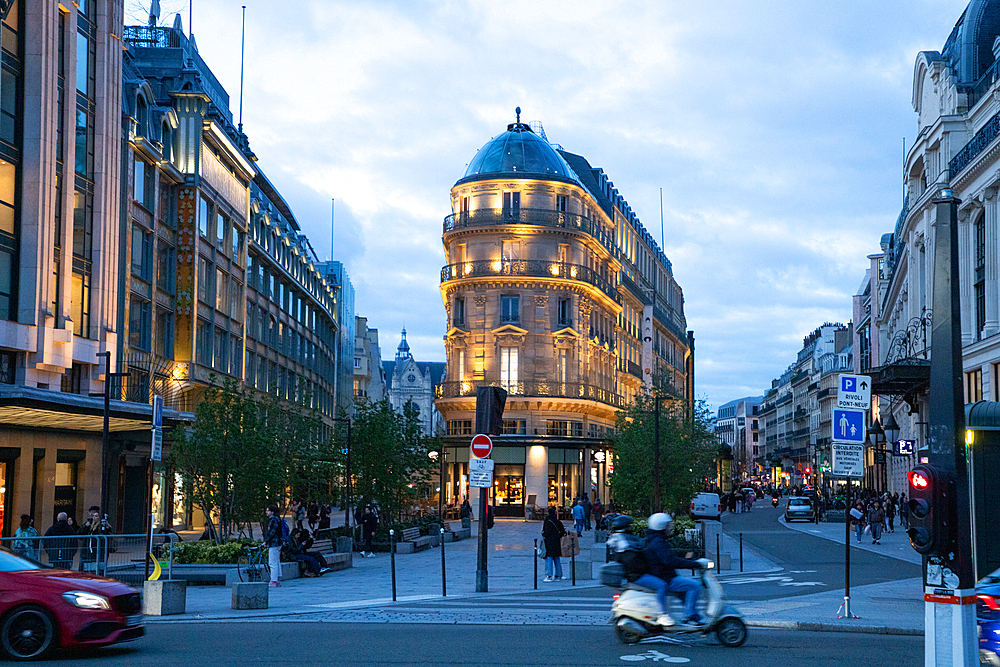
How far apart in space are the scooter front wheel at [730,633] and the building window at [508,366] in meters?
51.9

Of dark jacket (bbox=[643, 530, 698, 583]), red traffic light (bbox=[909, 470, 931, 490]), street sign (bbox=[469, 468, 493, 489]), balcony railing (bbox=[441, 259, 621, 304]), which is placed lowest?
dark jacket (bbox=[643, 530, 698, 583])

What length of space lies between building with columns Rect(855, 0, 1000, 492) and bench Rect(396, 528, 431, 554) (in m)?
15.6

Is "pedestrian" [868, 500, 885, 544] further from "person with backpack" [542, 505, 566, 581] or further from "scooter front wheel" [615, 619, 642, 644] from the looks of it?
"scooter front wheel" [615, 619, 642, 644]

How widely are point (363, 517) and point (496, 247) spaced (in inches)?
1270

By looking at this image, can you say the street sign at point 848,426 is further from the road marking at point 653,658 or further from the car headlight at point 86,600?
the car headlight at point 86,600

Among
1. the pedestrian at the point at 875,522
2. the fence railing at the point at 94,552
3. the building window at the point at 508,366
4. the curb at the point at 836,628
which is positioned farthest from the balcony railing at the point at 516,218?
the curb at the point at 836,628

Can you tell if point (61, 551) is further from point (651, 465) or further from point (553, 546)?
point (651, 465)

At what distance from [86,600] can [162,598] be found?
5.25m

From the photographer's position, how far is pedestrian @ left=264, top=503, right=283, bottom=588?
24.0 metres

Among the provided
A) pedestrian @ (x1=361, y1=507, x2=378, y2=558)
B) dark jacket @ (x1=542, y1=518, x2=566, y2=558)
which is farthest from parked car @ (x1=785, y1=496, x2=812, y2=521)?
dark jacket @ (x1=542, y1=518, x2=566, y2=558)

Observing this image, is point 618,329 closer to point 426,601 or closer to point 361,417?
point 361,417

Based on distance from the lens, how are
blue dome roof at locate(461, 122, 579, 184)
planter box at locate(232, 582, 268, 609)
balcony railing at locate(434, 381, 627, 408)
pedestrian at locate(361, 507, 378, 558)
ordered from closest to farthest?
planter box at locate(232, 582, 268, 609) < pedestrian at locate(361, 507, 378, 558) < balcony railing at locate(434, 381, 627, 408) < blue dome roof at locate(461, 122, 579, 184)

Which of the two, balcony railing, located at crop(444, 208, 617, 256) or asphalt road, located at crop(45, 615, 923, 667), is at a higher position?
balcony railing, located at crop(444, 208, 617, 256)

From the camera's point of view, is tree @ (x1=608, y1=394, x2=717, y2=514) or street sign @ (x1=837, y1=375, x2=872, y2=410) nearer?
street sign @ (x1=837, y1=375, x2=872, y2=410)
